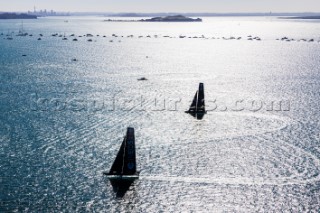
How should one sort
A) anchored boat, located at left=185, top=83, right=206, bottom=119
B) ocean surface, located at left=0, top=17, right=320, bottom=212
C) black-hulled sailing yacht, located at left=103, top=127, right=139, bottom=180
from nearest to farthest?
ocean surface, located at left=0, top=17, right=320, bottom=212
black-hulled sailing yacht, located at left=103, top=127, right=139, bottom=180
anchored boat, located at left=185, top=83, right=206, bottom=119

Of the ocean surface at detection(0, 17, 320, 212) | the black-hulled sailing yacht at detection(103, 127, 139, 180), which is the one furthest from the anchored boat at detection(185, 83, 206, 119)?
the black-hulled sailing yacht at detection(103, 127, 139, 180)

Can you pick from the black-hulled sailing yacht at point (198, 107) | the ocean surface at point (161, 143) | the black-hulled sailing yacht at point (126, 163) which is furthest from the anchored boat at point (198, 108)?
the black-hulled sailing yacht at point (126, 163)

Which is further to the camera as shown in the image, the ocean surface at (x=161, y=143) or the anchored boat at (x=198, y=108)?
the anchored boat at (x=198, y=108)

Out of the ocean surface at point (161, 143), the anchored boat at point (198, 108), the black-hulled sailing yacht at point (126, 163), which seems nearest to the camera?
the ocean surface at point (161, 143)

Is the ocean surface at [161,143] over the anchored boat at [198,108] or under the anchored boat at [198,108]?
under

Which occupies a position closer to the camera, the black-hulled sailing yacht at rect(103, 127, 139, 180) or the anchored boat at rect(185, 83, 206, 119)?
the black-hulled sailing yacht at rect(103, 127, 139, 180)

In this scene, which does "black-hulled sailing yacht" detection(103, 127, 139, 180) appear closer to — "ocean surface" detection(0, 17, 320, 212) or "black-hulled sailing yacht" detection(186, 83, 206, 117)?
"ocean surface" detection(0, 17, 320, 212)

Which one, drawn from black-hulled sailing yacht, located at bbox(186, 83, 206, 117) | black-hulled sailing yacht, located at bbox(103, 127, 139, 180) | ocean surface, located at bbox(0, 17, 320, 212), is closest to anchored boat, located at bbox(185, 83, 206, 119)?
black-hulled sailing yacht, located at bbox(186, 83, 206, 117)

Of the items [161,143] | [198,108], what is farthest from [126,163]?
[198,108]

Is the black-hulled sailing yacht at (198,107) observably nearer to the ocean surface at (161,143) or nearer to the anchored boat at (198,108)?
the anchored boat at (198,108)

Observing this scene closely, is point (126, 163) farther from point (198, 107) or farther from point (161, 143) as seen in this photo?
point (198, 107)

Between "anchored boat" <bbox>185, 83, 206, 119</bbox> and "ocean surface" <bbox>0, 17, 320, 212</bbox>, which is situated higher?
"anchored boat" <bbox>185, 83, 206, 119</bbox>

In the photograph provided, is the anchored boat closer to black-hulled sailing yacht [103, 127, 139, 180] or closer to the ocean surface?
the ocean surface

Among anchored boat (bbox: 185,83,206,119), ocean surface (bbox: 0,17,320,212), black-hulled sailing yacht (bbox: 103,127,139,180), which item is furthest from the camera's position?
anchored boat (bbox: 185,83,206,119)
